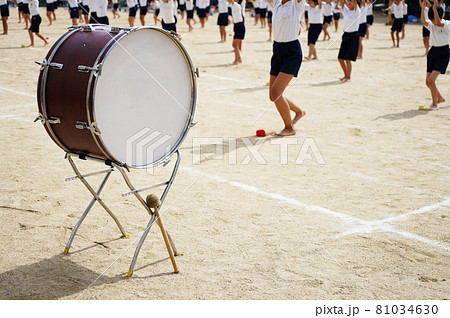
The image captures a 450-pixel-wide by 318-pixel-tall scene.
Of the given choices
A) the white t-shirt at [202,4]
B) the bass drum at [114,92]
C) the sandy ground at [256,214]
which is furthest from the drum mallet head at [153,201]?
the white t-shirt at [202,4]

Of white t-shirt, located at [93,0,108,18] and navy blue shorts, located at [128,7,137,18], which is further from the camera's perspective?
navy blue shorts, located at [128,7,137,18]

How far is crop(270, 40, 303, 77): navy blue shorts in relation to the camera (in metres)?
7.96

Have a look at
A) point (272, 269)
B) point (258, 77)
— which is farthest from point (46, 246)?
point (258, 77)

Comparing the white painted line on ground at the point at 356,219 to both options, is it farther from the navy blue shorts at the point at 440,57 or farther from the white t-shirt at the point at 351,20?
the white t-shirt at the point at 351,20

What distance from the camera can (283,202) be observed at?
5.63 metres

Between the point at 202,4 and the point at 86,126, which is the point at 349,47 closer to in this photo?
the point at 86,126

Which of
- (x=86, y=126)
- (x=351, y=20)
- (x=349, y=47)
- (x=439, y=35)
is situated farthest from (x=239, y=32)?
(x=86, y=126)

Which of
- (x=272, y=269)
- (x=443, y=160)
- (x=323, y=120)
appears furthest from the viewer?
(x=323, y=120)

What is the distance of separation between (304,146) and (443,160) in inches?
70.0

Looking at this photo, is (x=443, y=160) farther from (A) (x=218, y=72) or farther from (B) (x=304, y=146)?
(A) (x=218, y=72)

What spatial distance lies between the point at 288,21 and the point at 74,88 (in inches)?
187

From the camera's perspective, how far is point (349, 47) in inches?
511

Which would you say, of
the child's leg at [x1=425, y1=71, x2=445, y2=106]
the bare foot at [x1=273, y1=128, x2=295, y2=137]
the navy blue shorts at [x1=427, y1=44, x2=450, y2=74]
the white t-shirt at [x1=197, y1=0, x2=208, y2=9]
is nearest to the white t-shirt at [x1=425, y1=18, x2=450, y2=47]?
the navy blue shorts at [x1=427, y1=44, x2=450, y2=74]

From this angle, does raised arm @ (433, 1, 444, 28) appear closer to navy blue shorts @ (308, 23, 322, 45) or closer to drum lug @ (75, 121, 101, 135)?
navy blue shorts @ (308, 23, 322, 45)
